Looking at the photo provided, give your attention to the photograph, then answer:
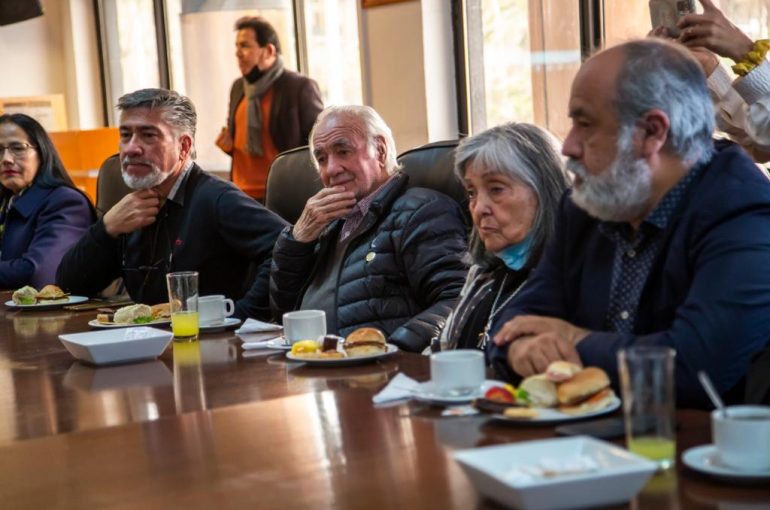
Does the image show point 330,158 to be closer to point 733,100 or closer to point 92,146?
point 733,100

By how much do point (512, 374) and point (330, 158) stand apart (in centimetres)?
139

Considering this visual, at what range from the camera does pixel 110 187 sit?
461 cm

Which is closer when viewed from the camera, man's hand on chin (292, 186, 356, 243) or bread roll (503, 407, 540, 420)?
bread roll (503, 407, 540, 420)

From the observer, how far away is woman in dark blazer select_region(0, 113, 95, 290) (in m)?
4.38

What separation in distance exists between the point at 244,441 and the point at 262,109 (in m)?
4.74

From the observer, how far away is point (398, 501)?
1.25 meters

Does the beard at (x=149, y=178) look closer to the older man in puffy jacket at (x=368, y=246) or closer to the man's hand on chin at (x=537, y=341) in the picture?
the older man in puffy jacket at (x=368, y=246)

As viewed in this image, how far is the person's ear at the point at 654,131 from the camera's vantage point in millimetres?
1907

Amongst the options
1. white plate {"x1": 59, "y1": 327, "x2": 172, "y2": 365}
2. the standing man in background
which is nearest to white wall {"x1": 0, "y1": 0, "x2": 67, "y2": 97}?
the standing man in background

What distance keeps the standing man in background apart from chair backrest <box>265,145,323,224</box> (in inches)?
88.0

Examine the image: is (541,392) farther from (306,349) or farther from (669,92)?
(306,349)

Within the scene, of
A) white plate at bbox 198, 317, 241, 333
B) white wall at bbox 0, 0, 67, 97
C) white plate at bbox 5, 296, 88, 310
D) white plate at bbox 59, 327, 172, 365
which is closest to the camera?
white plate at bbox 59, 327, 172, 365

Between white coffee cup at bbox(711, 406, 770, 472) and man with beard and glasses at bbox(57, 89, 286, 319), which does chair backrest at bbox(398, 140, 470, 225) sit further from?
white coffee cup at bbox(711, 406, 770, 472)

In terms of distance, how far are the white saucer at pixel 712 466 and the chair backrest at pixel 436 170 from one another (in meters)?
1.74
